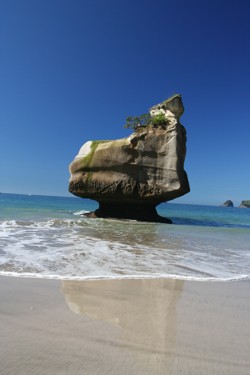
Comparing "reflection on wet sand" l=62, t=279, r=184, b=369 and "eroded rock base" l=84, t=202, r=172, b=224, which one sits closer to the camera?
"reflection on wet sand" l=62, t=279, r=184, b=369

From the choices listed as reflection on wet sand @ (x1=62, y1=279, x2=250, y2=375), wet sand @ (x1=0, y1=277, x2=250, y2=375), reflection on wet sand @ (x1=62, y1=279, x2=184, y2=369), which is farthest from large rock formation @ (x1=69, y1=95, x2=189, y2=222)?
wet sand @ (x1=0, y1=277, x2=250, y2=375)

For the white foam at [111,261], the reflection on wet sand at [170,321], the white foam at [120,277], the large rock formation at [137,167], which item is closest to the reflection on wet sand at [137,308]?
the reflection on wet sand at [170,321]

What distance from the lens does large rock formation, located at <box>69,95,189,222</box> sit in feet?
62.7

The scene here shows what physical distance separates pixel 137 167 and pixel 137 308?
16709 mm

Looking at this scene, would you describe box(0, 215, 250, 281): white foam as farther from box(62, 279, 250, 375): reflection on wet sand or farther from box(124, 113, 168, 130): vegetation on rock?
box(124, 113, 168, 130): vegetation on rock

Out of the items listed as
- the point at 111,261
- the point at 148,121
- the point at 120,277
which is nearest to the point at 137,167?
the point at 148,121

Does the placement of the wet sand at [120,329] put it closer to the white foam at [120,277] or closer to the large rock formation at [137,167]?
the white foam at [120,277]

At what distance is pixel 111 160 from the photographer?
19.9m

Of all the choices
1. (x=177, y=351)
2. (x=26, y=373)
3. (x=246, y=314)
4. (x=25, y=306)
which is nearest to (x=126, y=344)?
(x=177, y=351)

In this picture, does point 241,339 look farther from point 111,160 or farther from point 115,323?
point 111,160

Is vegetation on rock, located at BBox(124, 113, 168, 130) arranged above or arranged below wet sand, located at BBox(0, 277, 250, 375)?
above

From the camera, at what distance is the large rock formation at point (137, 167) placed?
62.7 ft

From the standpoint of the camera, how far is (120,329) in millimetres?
2668

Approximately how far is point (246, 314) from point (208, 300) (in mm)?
507
